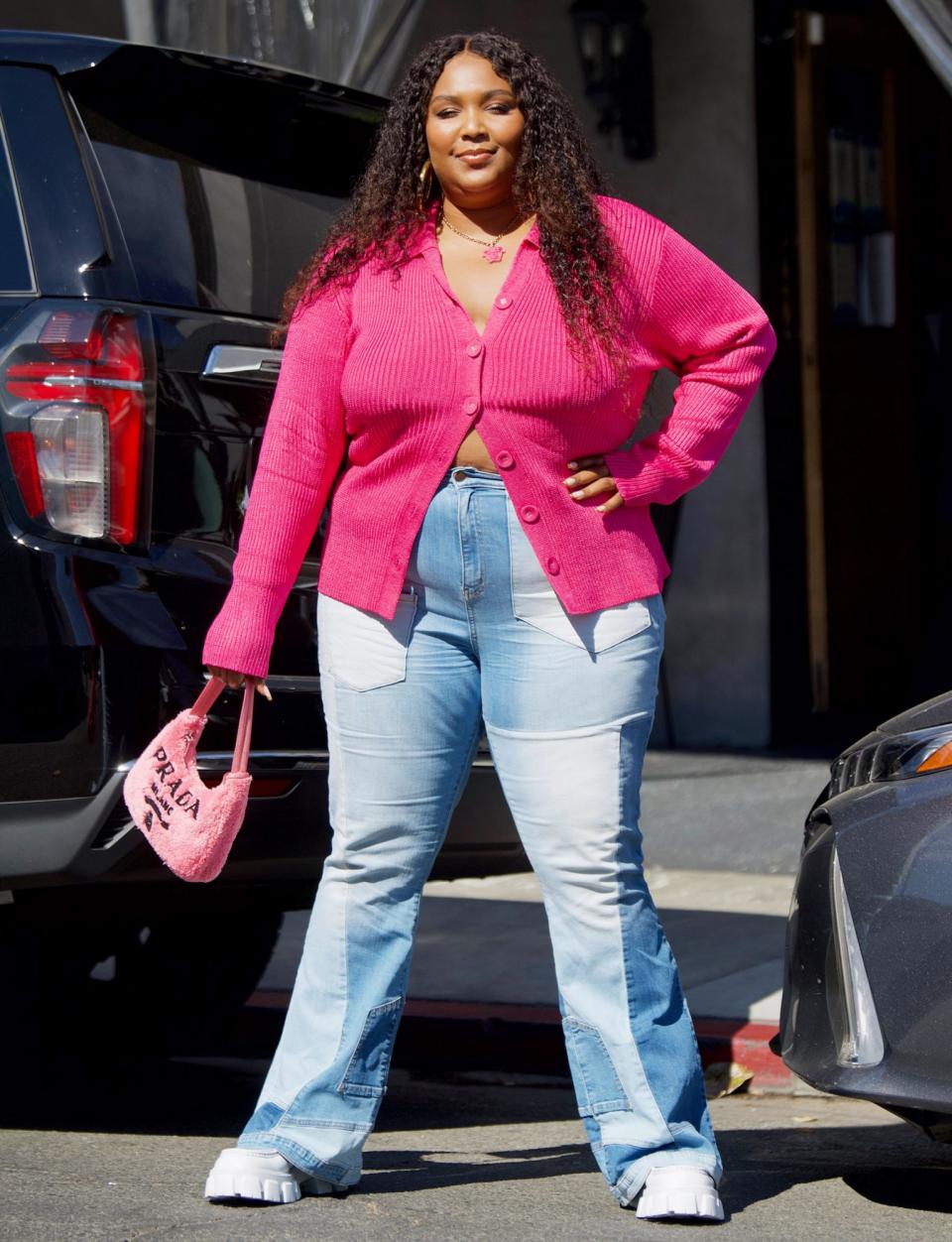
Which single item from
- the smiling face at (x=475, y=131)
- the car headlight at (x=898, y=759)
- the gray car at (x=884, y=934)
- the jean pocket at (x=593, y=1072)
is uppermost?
the smiling face at (x=475, y=131)

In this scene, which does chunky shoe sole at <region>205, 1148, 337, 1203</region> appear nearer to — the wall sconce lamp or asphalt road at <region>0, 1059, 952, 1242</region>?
asphalt road at <region>0, 1059, 952, 1242</region>

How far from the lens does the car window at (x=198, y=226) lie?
3596 millimetres

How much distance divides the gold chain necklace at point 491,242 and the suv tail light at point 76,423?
588 millimetres

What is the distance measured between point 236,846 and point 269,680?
0.30m

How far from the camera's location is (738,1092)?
15.5 ft

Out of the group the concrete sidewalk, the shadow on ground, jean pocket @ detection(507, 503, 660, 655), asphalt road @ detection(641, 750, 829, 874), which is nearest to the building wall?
asphalt road @ detection(641, 750, 829, 874)

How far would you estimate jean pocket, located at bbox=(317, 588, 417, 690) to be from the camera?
330cm

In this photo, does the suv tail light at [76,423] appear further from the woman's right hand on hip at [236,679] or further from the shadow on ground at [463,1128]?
the shadow on ground at [463,1128]

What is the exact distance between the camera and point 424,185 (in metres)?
3.42

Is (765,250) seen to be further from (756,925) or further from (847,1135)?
(847,1135)

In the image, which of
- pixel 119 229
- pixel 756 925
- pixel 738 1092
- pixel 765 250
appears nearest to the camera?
pixel 119 229

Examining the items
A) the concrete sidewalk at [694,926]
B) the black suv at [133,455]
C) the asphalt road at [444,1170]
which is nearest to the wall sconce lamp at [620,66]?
the concrete sidewalk at [694,926]

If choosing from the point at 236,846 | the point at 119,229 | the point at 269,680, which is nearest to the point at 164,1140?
the point at 236,846

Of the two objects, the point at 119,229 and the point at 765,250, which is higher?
the point at 119,229
